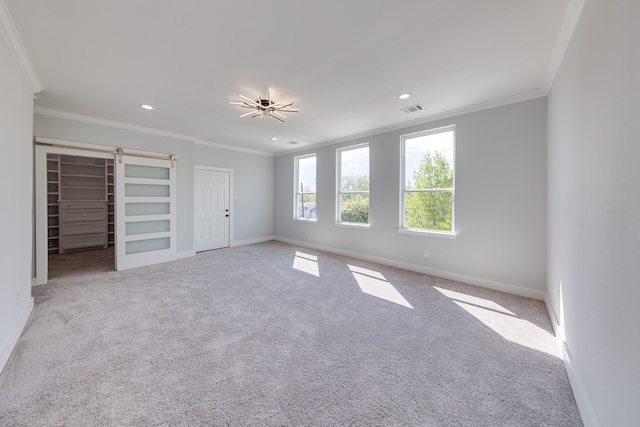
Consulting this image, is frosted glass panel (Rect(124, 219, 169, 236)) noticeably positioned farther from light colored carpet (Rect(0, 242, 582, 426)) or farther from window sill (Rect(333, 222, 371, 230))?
window sill (Rect(333, 222, 371, 230))

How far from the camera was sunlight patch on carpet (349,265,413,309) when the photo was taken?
3295 millimetres

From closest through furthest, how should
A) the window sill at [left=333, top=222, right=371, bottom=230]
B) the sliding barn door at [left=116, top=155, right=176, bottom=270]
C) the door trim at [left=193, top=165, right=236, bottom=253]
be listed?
the sliding barn door at [left=116, top=155, right=176, bottom=270] → the window sill at [left=333, top=222, right=371, bottom=230] → the door trim at [left=193, top=165, right=236, bottom=253]

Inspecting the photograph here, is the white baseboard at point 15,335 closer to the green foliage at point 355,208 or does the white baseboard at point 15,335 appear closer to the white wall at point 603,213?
the white wall at point 603,213

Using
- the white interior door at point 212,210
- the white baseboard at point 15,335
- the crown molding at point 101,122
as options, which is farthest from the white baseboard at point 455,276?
the white baseboard at point 15,335

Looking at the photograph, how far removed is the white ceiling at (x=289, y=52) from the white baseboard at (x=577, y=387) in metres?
2.62

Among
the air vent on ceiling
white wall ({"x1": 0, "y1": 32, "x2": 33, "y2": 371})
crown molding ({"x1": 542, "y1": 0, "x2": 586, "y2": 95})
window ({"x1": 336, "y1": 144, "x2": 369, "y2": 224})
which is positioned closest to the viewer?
crown molding ({"x1": 542, "y1": 0, "x2": 586, "y2": 95})

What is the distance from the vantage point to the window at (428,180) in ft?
13.5

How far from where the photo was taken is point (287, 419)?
1.48 metres

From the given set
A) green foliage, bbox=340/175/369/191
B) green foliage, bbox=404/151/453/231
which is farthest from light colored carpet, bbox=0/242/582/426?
green foliage, bbox=340/175/369/191

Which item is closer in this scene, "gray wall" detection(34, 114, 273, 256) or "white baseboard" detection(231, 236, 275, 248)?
"gray wall" detection(34, 114, 273, 256)

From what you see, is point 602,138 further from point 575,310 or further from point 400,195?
point 400,195

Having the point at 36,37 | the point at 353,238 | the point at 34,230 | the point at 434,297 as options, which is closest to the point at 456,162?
the point at 434,297

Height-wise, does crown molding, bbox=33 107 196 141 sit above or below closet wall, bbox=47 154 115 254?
above

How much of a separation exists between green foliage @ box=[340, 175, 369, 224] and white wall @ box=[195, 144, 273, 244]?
2613 millimetres
